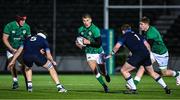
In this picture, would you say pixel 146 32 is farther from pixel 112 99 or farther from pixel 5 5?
pixel 5 5

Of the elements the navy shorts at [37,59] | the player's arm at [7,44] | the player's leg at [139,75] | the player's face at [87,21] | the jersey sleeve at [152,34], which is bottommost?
the player's leg at [139,75]

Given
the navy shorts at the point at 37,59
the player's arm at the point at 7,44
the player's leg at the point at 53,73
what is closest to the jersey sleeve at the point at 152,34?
the player's leg at the point at 53,73

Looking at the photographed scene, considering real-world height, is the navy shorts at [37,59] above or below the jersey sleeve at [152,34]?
below

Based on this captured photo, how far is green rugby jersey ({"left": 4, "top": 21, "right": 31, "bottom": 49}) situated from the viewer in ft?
67.8

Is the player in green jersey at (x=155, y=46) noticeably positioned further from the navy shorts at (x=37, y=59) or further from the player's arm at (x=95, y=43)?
the navy shorts at (x=37, y=59)

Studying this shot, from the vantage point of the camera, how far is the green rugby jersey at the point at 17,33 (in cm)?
2066

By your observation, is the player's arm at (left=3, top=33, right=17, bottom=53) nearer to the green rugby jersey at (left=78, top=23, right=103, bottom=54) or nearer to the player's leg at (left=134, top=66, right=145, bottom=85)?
the green rugby jersey at (left=78, top=23, right=103, bottom=54)

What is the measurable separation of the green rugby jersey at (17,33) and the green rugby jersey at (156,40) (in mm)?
3621

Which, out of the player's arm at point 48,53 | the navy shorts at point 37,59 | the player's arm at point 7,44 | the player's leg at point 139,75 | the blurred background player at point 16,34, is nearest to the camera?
the player's arm at point 48,53

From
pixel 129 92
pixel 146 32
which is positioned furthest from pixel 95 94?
pixel 146 32

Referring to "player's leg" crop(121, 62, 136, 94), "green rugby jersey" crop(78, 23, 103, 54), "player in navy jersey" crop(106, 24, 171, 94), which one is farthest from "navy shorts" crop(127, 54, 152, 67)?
"green rugby jersey" crop(78, 23, 103, 54)

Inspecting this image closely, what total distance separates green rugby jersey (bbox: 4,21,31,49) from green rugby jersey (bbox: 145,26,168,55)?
362 cm

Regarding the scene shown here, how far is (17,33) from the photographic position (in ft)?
67.8

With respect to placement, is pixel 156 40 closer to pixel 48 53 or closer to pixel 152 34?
pixel 152 34
